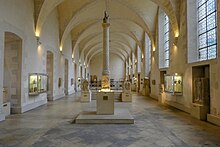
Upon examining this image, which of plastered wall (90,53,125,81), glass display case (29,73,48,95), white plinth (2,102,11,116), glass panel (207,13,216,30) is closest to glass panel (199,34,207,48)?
glass panel (207,13,216,30)

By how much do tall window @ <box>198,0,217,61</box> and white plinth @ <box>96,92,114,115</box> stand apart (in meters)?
3.92

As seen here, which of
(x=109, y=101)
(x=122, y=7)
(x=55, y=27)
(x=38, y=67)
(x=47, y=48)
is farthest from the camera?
(x=122, y=7)

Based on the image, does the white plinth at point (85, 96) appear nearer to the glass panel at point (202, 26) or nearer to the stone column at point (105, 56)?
the stone column at point (105, 56)

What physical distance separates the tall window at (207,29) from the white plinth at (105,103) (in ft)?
12.9

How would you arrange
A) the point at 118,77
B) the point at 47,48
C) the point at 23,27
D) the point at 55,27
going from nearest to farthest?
the point at 23,27, the point at 47,48, the point at 55,27, the point at 118,77

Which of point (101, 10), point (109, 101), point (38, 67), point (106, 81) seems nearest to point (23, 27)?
point (38, 67)

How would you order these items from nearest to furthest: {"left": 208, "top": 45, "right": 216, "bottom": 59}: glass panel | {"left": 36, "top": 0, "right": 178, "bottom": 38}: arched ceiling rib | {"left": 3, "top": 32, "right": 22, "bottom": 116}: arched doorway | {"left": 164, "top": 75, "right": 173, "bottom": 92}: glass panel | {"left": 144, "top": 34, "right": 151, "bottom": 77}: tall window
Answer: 1. {"left": 208, "top": 45, "right": 216, "bottom": 59}: glass panel
2. {"left": 3, "top": 32, "right": 22, "bottom": 116}: arched doorway
3. {"left": 36, "top": 0, "right": 178, "bottom": 38}: arched ceiling rib
4. {"left": 164, "top": 75, "right": 173, "bottom": 92}: glass panel
5. {"left": 144, "top": 34, "right": 151, "bottom": 77}: tall window

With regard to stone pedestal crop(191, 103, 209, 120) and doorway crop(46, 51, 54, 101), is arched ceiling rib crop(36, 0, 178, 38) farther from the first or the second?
stone pedestal crop(191, 103, 209, 120)

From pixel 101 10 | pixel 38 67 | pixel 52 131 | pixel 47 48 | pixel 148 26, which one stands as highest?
pixel 101 10

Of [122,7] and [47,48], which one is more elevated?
[122,7]

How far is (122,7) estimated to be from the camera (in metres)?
13.6

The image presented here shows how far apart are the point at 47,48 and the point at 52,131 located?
23.1ft

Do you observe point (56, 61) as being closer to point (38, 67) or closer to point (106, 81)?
point (38, 67)

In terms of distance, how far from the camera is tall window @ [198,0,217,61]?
700 cm
